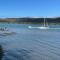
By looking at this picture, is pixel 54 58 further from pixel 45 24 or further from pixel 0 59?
pixel 45 24

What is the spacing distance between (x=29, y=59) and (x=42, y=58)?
37.3 inches

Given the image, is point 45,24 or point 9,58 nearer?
point 9,58

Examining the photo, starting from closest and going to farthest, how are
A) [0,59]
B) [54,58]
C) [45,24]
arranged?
[0,59]
[54,58]
[45,24]

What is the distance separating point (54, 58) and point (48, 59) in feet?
1.74

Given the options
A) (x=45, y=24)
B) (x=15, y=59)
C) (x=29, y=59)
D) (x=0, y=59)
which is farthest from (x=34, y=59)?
(x=45, y=24)

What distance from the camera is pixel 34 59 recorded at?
1277 centimetres

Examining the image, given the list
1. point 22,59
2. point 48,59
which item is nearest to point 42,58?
point 48,59

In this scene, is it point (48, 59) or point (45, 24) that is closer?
point (48, 59)

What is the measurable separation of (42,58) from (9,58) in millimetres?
2187

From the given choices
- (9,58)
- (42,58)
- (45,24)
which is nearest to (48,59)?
(42,58)

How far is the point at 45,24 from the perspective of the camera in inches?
3620

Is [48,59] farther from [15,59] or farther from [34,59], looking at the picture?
[15,59]

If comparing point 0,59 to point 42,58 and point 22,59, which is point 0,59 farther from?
point 42,58

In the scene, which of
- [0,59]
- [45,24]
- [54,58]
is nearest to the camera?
[0,59]
